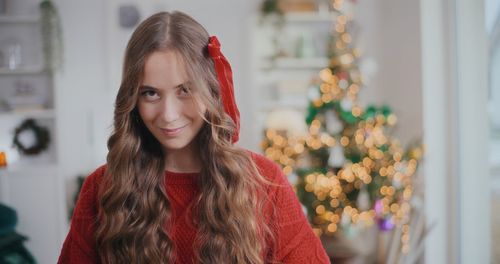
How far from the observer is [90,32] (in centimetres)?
426

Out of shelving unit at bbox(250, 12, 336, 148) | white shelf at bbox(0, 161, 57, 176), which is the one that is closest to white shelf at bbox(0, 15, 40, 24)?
white shelf at bbox(0, 161, 57, 176)

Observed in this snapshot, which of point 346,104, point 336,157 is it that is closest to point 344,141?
point 336,157

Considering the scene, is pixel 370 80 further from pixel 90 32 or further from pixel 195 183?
pixel 195 183

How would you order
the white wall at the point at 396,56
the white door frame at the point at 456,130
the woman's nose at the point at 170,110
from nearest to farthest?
the woman's nose at the point at 170,110
the white door frame at the point at 456,130
the white wall at the point at 396,56

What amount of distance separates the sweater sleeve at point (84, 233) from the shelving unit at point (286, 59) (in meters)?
3.02

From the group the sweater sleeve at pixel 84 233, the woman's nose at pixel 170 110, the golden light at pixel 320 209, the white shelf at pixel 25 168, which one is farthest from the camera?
the white shelf at pixel 25 168

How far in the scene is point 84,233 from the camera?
3.74ft

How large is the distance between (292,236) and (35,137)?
3.49 meters

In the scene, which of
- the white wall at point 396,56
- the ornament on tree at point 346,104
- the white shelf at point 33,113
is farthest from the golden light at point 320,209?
the white shelf at point 33,113

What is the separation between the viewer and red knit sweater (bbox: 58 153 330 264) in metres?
1.12

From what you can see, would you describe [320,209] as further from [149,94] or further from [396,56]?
[149,94]

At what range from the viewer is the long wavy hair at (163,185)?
3.47ft

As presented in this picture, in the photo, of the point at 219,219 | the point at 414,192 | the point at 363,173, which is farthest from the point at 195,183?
the point at 414,192

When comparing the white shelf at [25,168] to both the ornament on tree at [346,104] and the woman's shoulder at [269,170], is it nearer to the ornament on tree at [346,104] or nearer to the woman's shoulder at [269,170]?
the ornament on tree at [346,104]
